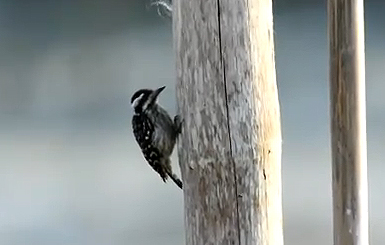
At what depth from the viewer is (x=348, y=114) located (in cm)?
143

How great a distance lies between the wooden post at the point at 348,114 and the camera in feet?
4.62

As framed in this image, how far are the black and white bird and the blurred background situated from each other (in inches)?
52.1

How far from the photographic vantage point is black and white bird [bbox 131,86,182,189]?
1473 mm

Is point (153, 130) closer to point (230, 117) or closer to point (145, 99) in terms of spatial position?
point (145, 99)

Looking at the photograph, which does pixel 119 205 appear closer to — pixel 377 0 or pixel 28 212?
pixel 28 212

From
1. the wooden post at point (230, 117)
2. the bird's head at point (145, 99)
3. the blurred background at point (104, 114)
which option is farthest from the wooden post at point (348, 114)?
the blurred background at point (104, 114)

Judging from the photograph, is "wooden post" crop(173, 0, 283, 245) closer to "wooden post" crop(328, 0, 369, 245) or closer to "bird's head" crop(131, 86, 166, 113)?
"wooden post" crop(328, 0, 369, 245)

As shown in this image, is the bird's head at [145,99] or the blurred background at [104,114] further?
the blurred background at [104,114]

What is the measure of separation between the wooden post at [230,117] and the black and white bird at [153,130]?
0.88ft

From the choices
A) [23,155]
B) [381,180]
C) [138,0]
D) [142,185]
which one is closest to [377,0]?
[381,180]

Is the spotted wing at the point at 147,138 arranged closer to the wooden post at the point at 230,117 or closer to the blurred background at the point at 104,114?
the wooden post at the point at 230,117

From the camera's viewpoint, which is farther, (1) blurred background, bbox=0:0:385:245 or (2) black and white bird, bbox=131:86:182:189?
(1) blurred background, bbox=0:0:385:245

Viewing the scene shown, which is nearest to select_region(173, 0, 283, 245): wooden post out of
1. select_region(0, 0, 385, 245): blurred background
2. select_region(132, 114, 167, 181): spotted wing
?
select_region(132, 114, 167, 181): spotted wing

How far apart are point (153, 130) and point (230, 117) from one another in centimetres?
45
